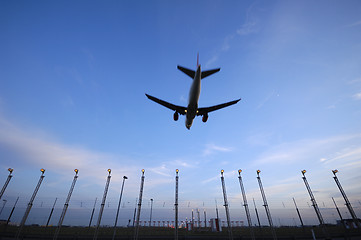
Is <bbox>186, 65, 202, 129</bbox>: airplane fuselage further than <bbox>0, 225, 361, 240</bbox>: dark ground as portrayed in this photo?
No

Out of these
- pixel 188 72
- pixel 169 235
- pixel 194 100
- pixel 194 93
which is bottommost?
pixel 169 235

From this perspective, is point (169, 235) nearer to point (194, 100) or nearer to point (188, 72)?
point (194, 100)

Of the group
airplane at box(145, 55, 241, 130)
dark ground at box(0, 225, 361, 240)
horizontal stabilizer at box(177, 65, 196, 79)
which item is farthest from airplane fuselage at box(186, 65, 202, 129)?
dark ground at box(0, 225, 361, 240)

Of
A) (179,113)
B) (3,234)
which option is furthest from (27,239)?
(179,113)

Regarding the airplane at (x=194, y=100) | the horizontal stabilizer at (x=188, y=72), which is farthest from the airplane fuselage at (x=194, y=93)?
the horizontal stabilizer at (x=188, y=72)

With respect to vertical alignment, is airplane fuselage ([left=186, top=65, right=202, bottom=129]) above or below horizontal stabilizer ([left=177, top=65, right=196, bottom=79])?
below

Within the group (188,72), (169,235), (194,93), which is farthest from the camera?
(169,235)

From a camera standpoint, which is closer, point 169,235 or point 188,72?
point 188,72

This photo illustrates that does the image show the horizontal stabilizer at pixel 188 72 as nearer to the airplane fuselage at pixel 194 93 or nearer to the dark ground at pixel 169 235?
the airplane fuselage at pixel 194 93

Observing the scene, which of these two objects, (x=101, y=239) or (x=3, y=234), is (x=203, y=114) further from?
(x=3, y=234)

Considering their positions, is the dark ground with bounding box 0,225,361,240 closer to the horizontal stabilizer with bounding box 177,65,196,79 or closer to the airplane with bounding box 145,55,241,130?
the airplane with bounding box 145,55,241,130

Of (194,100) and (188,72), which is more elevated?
(188,72)

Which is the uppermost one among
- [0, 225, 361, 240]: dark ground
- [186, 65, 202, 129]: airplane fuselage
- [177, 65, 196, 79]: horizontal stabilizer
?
[177, 65, 196, 79]: horizontal stabilizer

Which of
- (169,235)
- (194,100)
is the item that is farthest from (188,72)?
A: (169,235)
